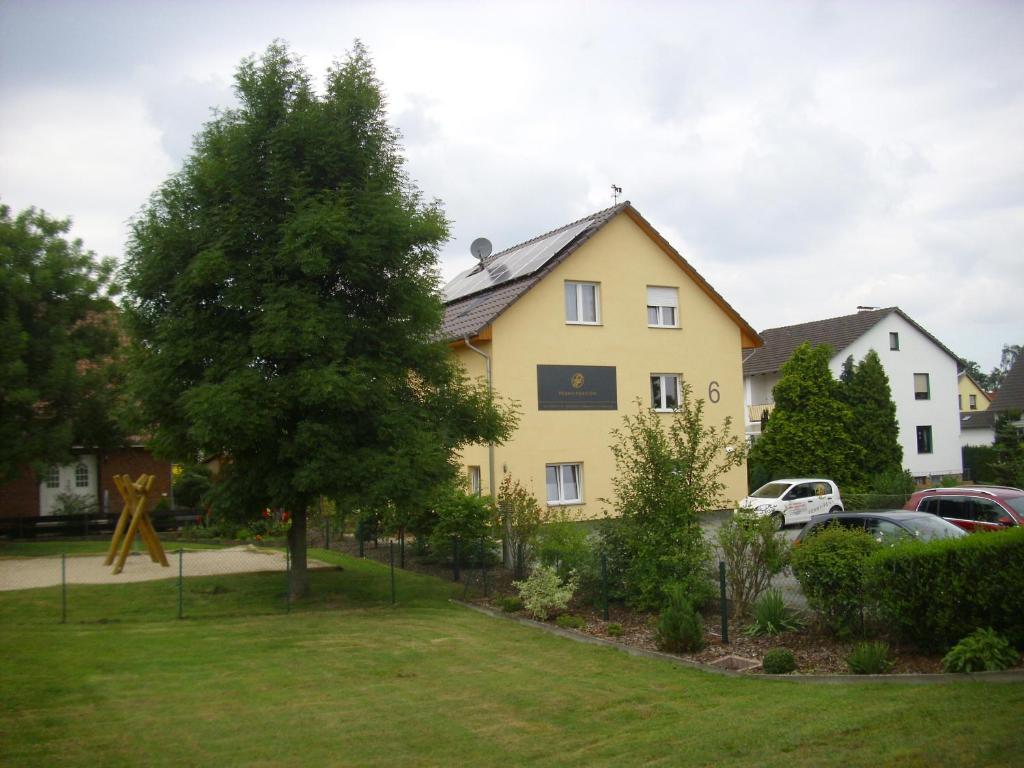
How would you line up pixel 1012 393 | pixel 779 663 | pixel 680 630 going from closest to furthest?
pixel 779 663, pixel 680 630, pixel 1012 393

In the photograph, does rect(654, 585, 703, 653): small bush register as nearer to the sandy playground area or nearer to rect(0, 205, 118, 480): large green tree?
the sandy playground area

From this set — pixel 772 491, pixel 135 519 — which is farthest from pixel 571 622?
pixel 772 491

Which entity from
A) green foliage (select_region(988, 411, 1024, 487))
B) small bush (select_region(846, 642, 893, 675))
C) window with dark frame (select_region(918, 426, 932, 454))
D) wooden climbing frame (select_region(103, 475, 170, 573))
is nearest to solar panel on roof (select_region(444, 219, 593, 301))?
wooden climbing frame (select_region(103, 475, 170, 573))

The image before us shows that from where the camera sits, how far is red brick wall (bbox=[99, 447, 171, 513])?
3052 cm

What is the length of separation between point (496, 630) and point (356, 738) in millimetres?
6180

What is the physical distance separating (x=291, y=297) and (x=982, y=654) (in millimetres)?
11011

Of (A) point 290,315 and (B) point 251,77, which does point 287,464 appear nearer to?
(A) point 290,315

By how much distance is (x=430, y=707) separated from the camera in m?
9.05

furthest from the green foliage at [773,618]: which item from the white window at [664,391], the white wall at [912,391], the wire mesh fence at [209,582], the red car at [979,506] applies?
the white wall at [912,391]

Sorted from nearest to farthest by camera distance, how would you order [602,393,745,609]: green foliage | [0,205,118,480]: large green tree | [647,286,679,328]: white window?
1. [602,393,745,609]: green foliage
2. [0,205,118,480]: large green tree
3. [647,286,679,328]: white window

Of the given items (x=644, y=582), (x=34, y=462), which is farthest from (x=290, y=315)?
(x=34, y=462)

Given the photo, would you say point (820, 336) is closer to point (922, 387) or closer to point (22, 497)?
point (922, 387)

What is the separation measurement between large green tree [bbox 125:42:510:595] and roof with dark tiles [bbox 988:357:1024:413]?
4195 centimetres

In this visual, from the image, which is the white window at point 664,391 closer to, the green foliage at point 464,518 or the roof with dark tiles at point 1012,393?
the green foliage at point 464,518
